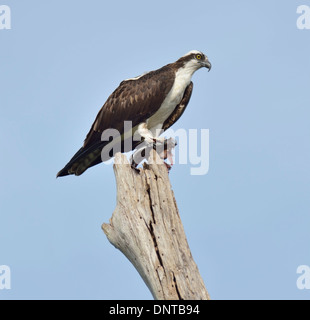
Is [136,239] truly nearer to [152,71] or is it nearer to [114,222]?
[114,222]

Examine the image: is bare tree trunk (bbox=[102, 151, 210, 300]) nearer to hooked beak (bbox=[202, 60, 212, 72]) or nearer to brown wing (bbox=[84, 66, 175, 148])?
brown wing (bbox=[84, 66, 175, 148])

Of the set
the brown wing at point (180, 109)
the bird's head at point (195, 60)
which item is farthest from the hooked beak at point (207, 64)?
the brown wing at point (180, 109)

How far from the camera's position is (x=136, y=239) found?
24.4 feet

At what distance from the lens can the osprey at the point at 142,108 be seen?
1028cm

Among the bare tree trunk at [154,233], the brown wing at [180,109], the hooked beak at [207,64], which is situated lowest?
the bare tree trunk at [154,233]

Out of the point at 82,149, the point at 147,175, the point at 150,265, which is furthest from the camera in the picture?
the point at 82,149

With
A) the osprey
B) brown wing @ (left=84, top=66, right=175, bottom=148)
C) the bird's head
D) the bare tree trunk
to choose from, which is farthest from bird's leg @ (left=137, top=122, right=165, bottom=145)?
the bare tree trunk

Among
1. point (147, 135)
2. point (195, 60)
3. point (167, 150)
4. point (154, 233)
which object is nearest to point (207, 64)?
point (195, 60)

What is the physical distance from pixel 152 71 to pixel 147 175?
3.54m

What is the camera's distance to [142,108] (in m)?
10.3

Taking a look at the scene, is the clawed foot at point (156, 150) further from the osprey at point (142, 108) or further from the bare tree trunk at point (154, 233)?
the bare tree trunk at point (154, 233)

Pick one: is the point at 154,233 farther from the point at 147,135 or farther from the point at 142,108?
the point at 142,108

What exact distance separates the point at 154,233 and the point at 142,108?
349 cm
